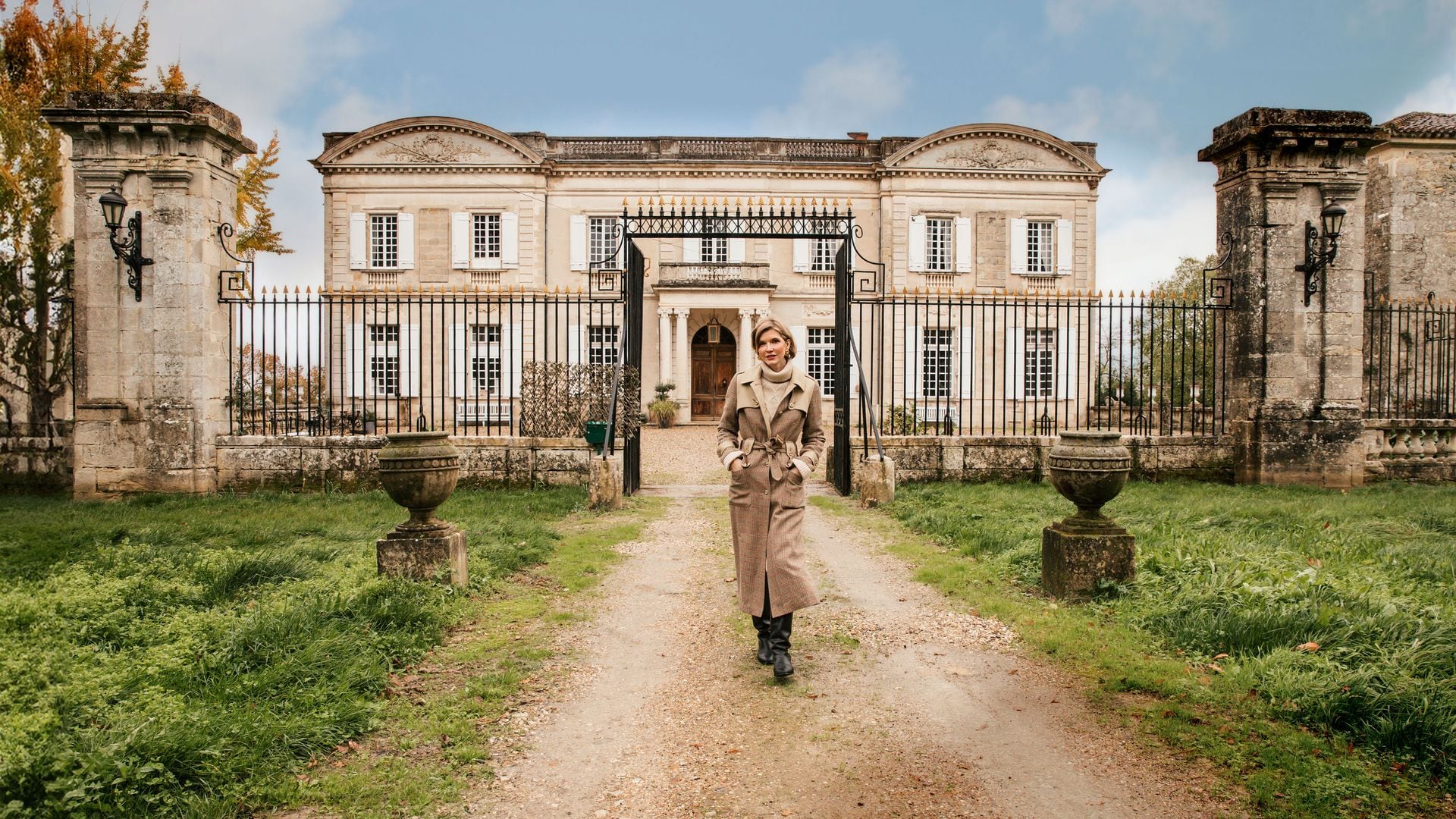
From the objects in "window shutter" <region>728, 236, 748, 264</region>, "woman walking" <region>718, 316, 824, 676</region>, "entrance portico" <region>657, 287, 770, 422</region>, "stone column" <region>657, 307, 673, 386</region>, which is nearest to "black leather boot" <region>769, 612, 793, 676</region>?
"woman walking" <region>718, 316, 824, 676</region>

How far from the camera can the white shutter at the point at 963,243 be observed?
958 inches

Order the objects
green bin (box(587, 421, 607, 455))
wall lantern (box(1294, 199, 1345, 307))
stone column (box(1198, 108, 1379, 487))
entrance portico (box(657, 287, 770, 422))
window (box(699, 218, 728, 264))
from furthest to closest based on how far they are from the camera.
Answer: window (box(699, 218, 728, 264)) → entrance portico (box(657, 287, 770, 422)) → green bin (box(587, 421, 607, 455)) → stone column (box(1198, 108, 1379, 487)) → wall lantern (box(1294, 199, 1345, 307))

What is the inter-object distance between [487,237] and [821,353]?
35.1 ft

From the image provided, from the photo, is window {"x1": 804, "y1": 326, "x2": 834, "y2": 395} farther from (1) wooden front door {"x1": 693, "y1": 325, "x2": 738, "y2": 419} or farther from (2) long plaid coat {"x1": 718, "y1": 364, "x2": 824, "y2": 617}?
(2) long plaid coat {"x1": 718, "y1": 364, "x2": 824, "y2": 617}

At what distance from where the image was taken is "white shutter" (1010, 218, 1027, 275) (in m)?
24.4

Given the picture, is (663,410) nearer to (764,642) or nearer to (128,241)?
(128,241)

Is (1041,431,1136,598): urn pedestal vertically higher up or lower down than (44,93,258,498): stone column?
lower down

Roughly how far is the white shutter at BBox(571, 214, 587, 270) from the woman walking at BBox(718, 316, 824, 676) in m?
21.4

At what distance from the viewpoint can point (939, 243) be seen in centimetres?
2470

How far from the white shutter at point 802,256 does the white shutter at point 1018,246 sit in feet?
20.1

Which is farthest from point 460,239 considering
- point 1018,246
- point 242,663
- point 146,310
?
point 242,663

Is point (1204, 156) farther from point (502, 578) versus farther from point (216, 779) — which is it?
point (216, 779)

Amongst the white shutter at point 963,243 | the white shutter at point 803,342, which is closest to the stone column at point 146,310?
the white shutter at point 803,342

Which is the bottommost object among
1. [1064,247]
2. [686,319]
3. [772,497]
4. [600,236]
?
[772,497]
